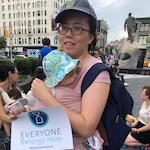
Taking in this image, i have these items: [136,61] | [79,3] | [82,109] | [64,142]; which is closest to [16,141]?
[64,142]

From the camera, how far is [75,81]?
162cm

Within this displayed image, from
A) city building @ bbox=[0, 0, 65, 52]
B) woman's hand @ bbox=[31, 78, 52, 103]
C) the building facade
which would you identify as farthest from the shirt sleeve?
city building @ bbox=[0, 0, 65, 52]

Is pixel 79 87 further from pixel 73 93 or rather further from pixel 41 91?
pixel 41 91

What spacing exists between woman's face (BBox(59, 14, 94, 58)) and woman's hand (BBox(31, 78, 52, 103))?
0.73 feet

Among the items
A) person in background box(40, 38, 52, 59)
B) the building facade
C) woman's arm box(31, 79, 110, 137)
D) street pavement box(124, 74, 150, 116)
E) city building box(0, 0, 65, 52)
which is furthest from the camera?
city building box(0, 0, 65, 52)

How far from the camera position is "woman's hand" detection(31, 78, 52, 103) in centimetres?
154

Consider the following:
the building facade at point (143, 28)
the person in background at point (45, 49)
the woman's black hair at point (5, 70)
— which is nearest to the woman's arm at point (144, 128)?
the woman's black hair at point (5, 70)

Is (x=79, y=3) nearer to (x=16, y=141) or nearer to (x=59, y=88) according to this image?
(x=59, y=88)

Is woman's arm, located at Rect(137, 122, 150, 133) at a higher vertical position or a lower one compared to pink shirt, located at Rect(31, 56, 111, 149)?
lower

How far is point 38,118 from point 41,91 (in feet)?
0.41

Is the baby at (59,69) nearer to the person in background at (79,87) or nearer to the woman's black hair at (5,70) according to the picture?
the person in background at (79,87)

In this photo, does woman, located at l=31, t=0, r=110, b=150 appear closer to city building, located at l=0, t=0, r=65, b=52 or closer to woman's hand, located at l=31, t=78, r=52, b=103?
woman's hand, located at l=31, t=78, r=52, b=103

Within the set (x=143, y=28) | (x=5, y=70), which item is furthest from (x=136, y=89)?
(x=143, y=28)

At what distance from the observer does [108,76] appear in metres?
1.62
